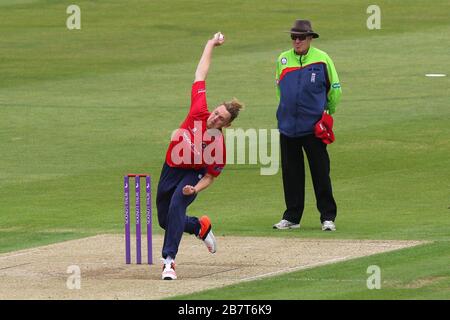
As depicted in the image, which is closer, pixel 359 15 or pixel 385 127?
pixel 385 127

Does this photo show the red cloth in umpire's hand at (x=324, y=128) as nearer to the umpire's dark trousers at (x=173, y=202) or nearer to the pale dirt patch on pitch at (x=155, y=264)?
the pale dirt patch on pitch at (x=155, y=264)

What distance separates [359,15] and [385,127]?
1450 cm

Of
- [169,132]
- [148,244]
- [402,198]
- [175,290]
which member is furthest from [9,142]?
[175,290]

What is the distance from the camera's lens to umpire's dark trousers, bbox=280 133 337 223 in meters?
17.1

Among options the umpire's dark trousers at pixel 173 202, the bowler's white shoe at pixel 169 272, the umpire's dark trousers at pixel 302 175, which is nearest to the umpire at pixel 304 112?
the umpire's dark trousers at pixel 302 175

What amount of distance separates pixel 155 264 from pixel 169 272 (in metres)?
1.02

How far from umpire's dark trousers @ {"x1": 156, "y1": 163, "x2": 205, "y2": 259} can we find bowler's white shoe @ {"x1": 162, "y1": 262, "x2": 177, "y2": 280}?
0.09m

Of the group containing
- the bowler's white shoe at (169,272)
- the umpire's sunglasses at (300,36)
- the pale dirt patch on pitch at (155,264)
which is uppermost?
the umpire's sunglasses at (300,36)

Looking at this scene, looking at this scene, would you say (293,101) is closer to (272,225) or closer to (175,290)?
(272,225)

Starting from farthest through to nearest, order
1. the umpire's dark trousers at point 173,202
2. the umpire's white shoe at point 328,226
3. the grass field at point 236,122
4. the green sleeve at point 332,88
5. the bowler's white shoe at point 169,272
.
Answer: the green sleeve at point 332,88 → the umpire's white shoe at point 328,226 → the grass field at point 236,122 → the umpire's dark trousers at point 173,202 → the bowler's white shoe at point 169,272

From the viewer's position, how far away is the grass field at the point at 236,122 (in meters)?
16.7

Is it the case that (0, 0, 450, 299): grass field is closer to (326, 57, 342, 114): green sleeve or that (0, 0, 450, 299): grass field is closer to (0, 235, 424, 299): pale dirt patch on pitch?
(0, 235, 424, 299): pale dirt patch on pitch

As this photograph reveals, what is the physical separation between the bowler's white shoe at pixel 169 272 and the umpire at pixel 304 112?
11.4 ft

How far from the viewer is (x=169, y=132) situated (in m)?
24.8
